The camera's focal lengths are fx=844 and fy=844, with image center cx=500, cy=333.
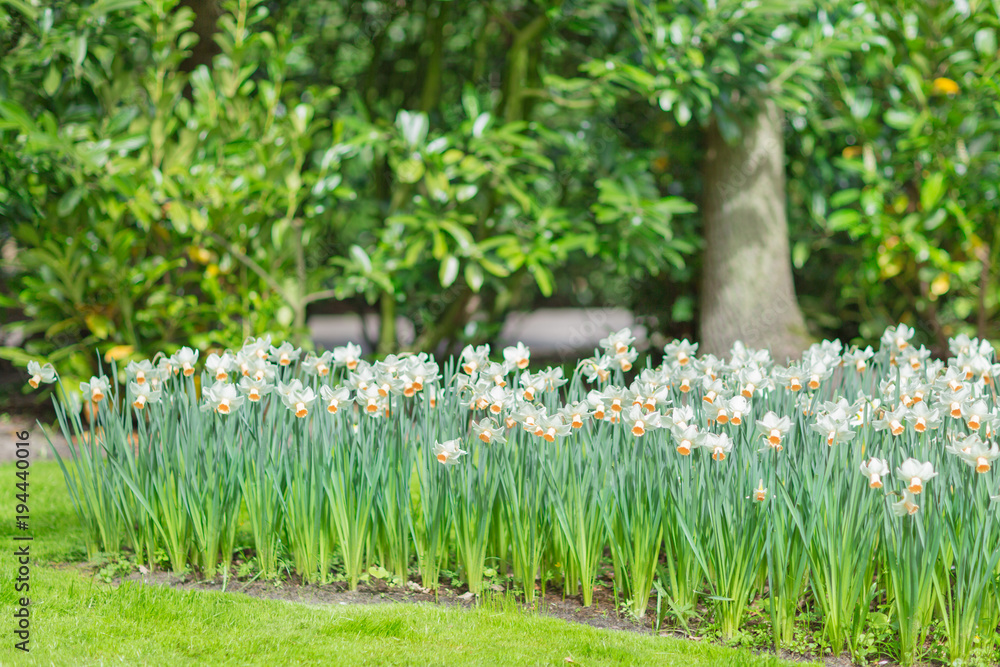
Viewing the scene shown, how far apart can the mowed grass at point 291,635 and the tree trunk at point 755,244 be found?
3.10m

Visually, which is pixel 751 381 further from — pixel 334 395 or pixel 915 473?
pixel 334 395

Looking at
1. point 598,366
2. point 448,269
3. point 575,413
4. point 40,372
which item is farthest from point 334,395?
point 448,269

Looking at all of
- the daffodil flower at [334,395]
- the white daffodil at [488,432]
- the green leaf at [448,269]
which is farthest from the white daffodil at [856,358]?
the green leaf at [448,269]

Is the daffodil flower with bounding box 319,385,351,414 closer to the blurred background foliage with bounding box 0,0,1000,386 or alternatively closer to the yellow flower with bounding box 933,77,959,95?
the blurred background foliage with bounding box 0,0,1000,386

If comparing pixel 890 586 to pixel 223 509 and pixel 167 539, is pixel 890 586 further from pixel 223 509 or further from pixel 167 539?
pixel 167 539

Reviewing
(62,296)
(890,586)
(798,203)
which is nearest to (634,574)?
(890,586)

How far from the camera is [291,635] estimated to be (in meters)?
2.30

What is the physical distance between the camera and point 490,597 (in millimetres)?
2562

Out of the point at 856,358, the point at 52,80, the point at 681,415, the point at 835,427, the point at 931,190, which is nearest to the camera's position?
the point at 835,427

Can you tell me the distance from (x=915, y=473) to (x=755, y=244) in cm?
319

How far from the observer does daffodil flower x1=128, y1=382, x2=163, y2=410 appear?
2666mm

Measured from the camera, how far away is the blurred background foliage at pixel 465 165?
438 centimetres

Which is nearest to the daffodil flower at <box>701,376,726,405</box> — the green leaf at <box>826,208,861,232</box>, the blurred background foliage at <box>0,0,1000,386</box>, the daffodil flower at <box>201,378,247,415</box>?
the daffodil flower at <box>201,378,247,415</box>

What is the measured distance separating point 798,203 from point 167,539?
192 inches
